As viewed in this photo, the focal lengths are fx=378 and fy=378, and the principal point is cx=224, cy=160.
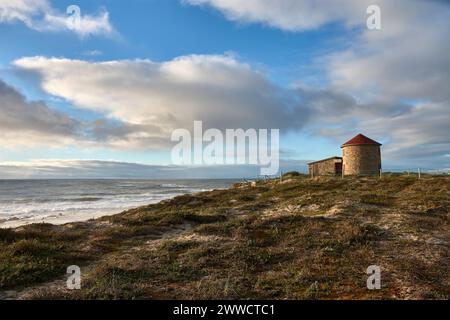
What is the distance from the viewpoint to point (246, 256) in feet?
40.7

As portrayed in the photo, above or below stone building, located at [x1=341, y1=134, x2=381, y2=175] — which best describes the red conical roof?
above

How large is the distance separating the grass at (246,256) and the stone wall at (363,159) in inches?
1415

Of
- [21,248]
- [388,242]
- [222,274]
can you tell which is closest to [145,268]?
[222,274]

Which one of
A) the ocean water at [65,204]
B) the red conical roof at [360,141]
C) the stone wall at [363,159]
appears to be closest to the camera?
the ocean water at [65,204]

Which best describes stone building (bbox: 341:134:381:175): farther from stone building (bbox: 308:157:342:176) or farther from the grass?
the grass

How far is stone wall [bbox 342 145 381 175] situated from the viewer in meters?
56.5

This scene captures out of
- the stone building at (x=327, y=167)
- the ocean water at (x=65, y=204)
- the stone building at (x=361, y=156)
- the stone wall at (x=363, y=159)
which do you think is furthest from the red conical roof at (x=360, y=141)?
the ocean water at (x=65, y=204)

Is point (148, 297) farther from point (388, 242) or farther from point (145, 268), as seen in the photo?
point (388, 242)

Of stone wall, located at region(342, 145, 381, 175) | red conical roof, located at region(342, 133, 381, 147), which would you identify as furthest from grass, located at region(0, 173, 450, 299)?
red conical roof, located at region(342, 133, 381, 147)

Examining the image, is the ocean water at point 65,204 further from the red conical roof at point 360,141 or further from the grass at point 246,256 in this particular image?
the red conical roof at point 360,141

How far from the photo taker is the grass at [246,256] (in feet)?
29.6

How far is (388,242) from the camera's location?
46.2 feet

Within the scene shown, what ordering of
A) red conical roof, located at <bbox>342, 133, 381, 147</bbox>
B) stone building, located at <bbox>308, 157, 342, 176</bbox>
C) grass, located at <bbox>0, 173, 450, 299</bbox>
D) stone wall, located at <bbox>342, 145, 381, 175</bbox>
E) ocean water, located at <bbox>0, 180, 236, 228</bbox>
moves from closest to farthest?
grass, located at <bbox>0, 173, 450, 299</bbox>
ocean water, located at <bbox>0, 180, 236, 228</bbox>
stone wall, located at <bbox>342, 145, 381, 175</bbox>
red conical roof, located at <bbox>342, 133, 381, 147</bbox>
stone building, located at <bbox>308, 157, 342, 176</bbox>
